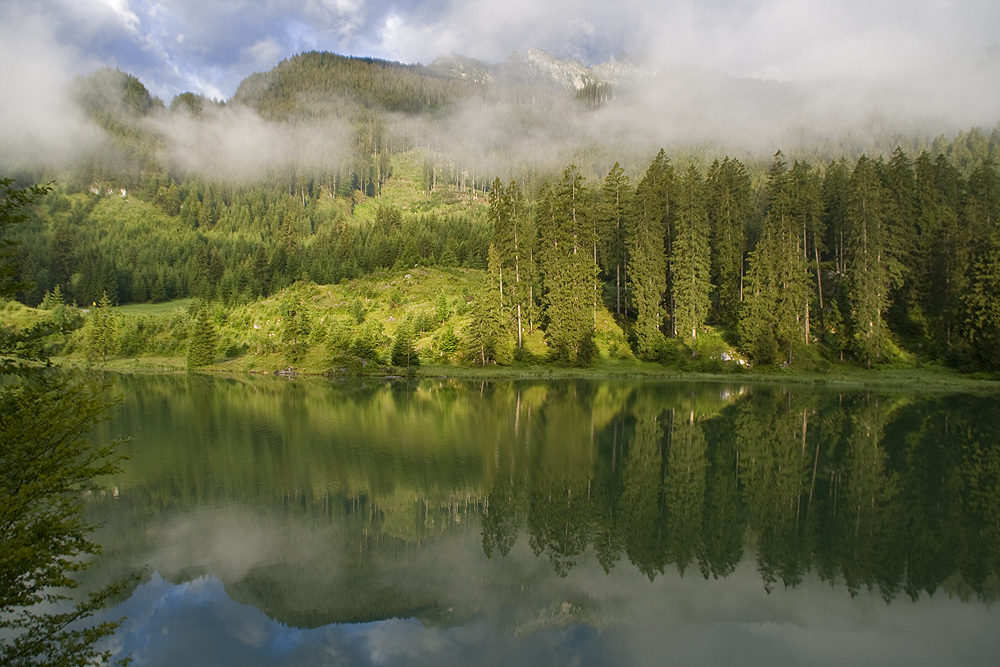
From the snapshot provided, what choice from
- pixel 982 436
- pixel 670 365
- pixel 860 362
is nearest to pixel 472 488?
pixel 982 436

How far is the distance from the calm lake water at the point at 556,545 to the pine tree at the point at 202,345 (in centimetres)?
4306

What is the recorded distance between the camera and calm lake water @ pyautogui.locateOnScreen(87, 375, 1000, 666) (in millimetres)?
10508

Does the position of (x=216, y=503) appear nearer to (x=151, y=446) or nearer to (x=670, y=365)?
(x=151, y=446)

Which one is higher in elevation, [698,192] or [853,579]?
[698,192]

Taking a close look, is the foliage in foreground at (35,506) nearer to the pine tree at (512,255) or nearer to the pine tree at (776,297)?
the pine tree at (512,255)

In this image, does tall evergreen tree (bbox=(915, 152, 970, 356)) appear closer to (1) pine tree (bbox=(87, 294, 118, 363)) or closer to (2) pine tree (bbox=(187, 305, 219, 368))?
(2) pine tree (bbox=(187, 305, 219, 368))

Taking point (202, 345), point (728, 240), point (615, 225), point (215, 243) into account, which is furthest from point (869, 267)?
point (215, 243)

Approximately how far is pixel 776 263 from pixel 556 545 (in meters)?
51.3

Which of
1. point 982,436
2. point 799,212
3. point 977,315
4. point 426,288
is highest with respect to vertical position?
point 799,212

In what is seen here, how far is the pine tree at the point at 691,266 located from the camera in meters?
→ 57.9

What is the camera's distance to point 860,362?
54.9 metres

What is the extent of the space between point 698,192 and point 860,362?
2434 cm

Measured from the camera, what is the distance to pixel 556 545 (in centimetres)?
1469

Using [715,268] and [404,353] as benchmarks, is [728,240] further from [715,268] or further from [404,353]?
[404,353]
